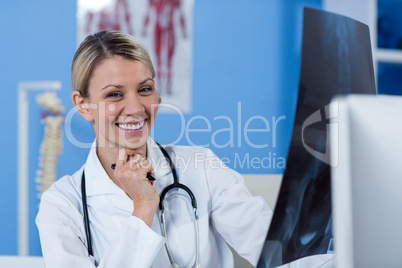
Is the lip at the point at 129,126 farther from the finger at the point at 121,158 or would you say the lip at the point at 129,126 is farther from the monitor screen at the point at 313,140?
the monitor screen at the point at 313,140

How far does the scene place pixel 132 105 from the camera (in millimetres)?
1007

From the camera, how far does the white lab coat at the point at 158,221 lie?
875 millimetres

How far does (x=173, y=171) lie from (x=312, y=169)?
1.60 ft

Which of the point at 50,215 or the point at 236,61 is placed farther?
the point at 236,61

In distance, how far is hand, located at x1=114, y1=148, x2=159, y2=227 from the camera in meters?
0.91

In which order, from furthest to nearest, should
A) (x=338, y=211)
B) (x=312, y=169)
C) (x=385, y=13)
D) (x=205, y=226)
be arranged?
(x=385, y=13), (x=205, y=226), (x=312, y=169), (x=338, y=211)

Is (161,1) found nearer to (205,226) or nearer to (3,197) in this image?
(3,197)

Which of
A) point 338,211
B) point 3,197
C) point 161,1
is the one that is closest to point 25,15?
point 161,1

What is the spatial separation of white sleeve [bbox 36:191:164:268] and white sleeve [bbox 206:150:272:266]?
23 centimetres

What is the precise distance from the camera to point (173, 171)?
1.07 m

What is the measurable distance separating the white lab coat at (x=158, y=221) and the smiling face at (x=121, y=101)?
0.08 m

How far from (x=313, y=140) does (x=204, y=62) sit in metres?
1.63

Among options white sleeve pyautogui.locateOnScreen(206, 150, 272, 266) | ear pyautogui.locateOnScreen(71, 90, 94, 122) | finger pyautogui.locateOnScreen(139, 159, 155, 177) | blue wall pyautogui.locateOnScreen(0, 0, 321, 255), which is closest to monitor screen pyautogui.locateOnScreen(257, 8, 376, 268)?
white sleeve pyautogui.locateOnScreen(206, 150, 272, 266)

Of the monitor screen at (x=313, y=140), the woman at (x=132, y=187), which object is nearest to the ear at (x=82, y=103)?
the woman at (x=132, y=187)
